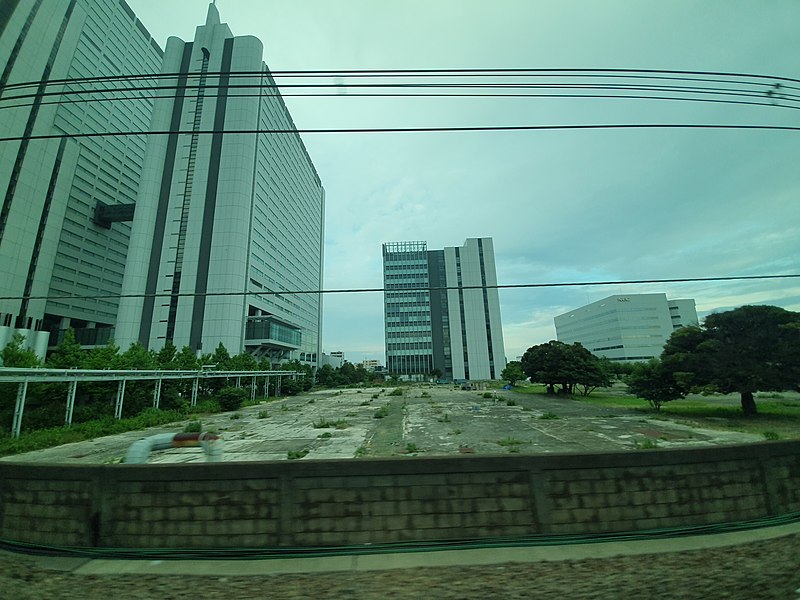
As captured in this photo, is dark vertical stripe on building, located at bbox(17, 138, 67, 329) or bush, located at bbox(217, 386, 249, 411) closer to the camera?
bush, located at bbox(217, 386, 249, 411)

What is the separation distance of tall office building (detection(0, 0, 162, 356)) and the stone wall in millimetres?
43720

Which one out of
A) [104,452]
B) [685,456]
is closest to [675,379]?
[685,456]

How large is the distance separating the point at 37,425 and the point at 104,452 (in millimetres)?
8242

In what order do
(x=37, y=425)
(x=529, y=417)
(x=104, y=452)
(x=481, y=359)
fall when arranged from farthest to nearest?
1. (x=481, y=359)
2. (x=529, y=417)
3. (x=37, y=425)
4. (x=104, y=452)

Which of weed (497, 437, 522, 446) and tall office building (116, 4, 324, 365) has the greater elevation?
tall office building (116, 4, 324, 365)

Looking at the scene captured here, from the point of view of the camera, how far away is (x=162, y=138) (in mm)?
54875

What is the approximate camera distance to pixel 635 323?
86562mm

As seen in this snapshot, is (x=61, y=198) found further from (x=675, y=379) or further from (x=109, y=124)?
(x=675, y=379)

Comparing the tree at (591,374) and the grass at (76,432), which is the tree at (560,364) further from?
the grass at (76,432)

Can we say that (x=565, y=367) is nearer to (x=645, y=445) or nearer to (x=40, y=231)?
(x=645, y=445)

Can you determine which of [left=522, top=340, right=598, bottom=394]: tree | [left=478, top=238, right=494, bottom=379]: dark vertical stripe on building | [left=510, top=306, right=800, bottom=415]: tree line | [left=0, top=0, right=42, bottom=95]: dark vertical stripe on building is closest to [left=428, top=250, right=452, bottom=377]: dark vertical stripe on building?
[left=478, top=238, right=494, bottom=379]: dark vertical stripe on building

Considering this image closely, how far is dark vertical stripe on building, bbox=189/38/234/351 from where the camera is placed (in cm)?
4928

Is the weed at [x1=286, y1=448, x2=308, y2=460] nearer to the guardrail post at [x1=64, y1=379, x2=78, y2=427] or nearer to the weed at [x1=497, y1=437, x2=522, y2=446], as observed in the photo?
the weed at [x1=497, y1=437, x2=522, y2=446]

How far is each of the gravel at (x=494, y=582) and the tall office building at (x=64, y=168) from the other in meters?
45.1
